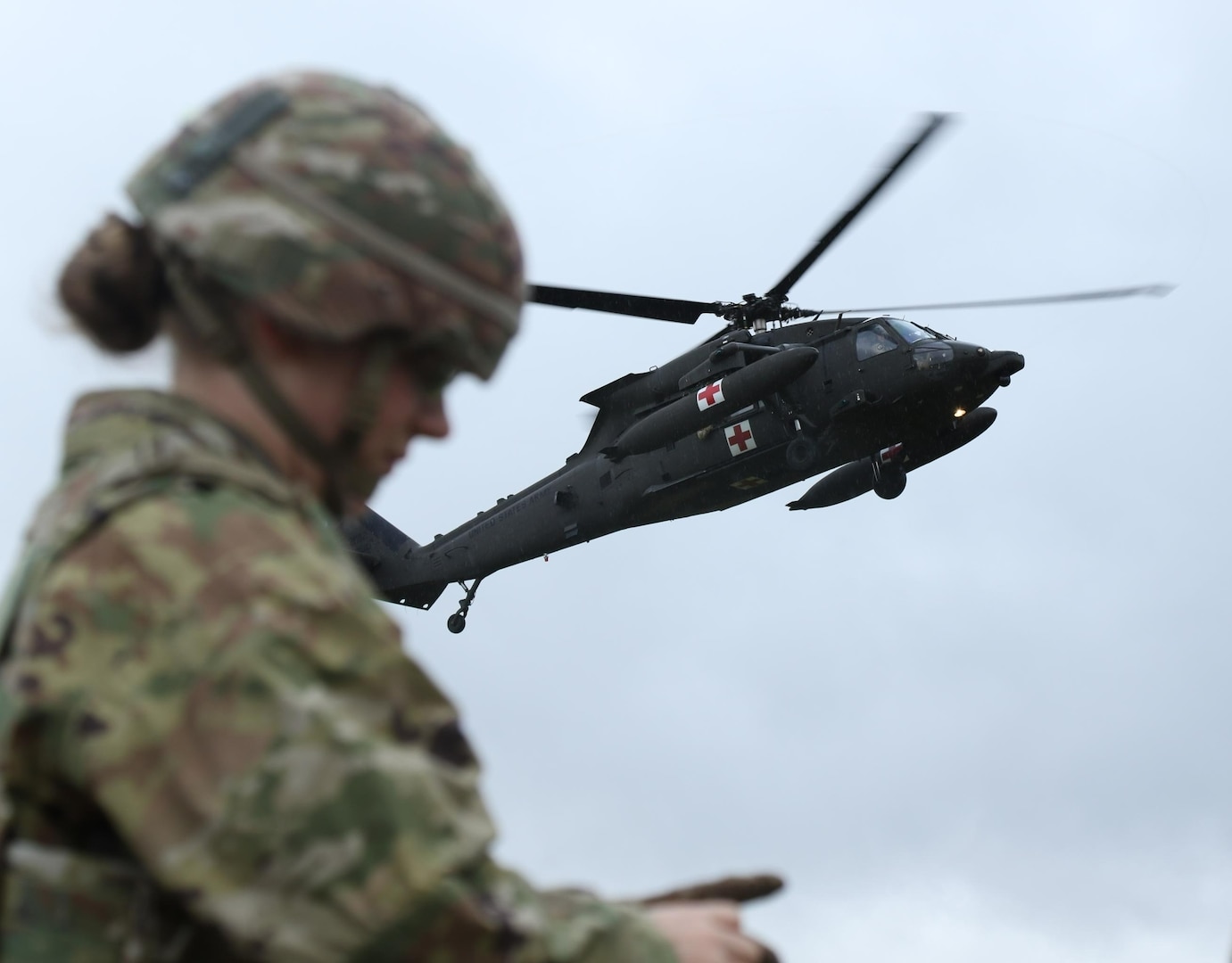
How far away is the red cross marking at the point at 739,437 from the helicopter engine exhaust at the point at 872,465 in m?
1.97

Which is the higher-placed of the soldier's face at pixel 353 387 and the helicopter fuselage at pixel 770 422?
the helicopter fuselage at pixel 770 422

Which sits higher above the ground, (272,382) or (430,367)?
(430,367)

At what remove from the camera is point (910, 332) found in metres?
19.0

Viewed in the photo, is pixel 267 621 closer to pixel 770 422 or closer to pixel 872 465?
pixel 770 422

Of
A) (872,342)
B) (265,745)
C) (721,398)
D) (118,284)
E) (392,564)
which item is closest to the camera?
(265,745)

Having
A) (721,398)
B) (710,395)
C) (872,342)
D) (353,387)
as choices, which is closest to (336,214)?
(353,387)

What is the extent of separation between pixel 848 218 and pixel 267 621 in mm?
18165

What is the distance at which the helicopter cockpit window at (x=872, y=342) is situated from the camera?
18.8 metres

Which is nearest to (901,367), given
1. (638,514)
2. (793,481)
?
(793,481)

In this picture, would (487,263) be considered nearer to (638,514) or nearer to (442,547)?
(638,514)

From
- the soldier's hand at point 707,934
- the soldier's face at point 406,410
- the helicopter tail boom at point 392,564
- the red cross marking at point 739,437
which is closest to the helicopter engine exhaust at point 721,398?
the red cross marking at point 739,437

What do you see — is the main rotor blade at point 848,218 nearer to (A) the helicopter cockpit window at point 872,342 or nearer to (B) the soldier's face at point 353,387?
(A) the helicopter cockpit window at point 872,342

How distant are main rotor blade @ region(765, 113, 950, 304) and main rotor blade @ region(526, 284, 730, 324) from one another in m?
0.86

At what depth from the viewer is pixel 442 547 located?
24.1 m
